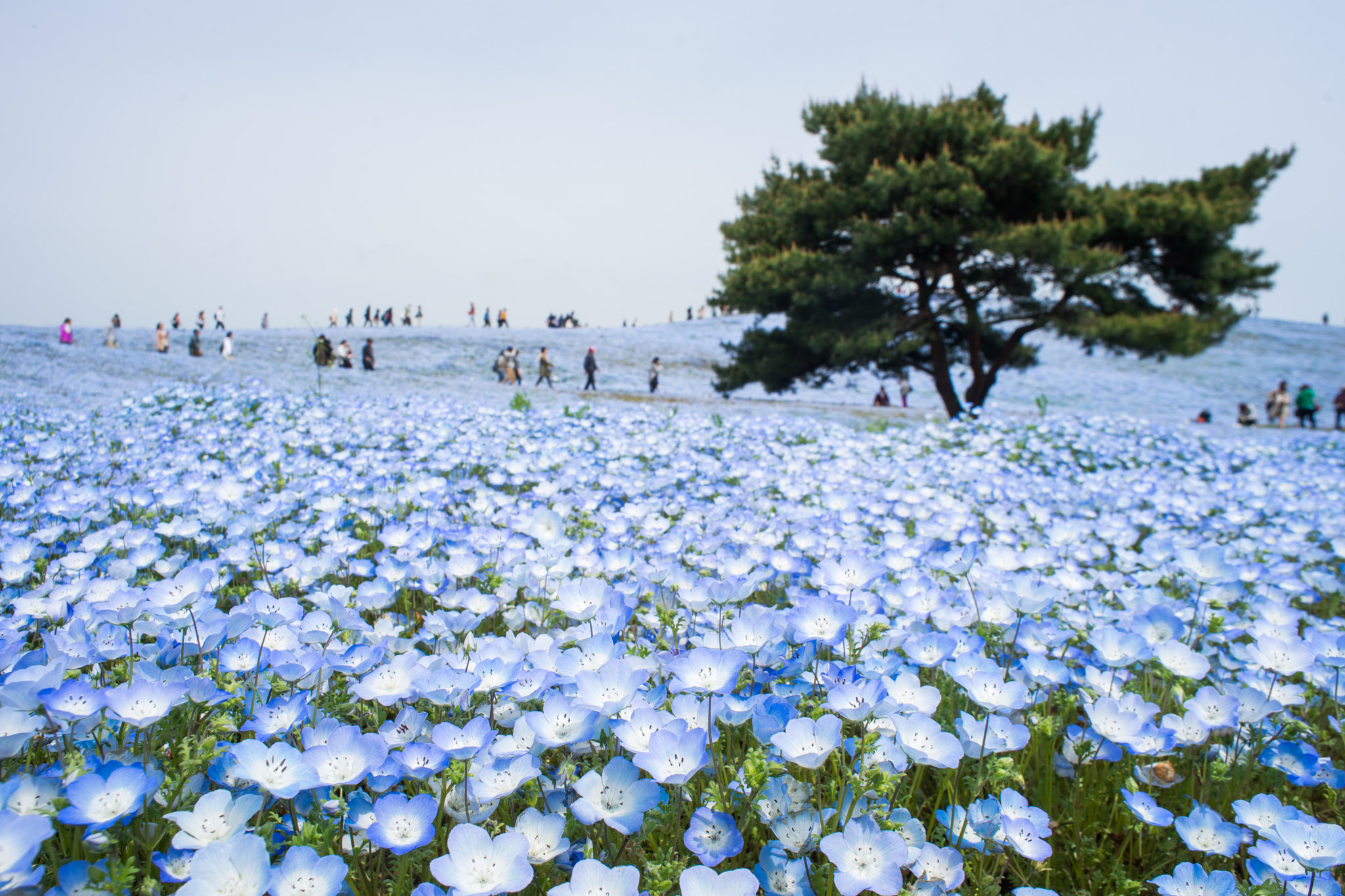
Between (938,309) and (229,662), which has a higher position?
(938,309)

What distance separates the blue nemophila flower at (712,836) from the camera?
1123 mm

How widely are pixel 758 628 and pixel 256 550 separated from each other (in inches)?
81.3

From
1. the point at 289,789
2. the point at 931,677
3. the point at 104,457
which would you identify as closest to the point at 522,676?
the point at 289,789

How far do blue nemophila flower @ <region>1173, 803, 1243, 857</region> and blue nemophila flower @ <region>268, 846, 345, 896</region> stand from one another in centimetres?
158

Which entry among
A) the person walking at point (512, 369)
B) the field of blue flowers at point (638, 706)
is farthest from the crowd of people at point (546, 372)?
the field of blue flowers at point (638, 706)

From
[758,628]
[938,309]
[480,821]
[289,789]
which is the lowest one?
[480,821]

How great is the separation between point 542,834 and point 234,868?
1.52 ft

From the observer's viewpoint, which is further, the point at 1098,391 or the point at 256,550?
the point at 1098,391

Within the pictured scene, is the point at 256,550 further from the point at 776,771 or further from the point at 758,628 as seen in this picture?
the point at 776,771

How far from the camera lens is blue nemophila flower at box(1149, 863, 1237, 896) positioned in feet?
4.23

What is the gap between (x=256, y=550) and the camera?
267 cm

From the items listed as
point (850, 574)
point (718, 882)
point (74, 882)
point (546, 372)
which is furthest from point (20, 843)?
point (546, 372)

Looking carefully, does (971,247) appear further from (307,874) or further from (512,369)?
(307,874)

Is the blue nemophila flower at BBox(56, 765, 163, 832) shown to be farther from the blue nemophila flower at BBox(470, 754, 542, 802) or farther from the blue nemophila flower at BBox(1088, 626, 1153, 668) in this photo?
the blue nemophila flower at BBox(1088, 626, 1153, 668)
